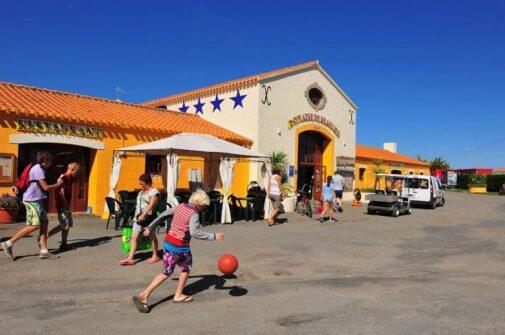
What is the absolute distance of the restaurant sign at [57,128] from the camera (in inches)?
456

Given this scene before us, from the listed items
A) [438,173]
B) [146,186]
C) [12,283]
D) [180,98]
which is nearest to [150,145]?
[146,186]

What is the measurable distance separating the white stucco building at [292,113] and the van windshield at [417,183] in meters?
3.67

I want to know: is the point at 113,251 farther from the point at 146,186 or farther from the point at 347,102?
the point at 347,102

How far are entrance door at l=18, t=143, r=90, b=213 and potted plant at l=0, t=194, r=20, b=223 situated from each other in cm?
137

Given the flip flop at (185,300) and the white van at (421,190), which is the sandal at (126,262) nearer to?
the flip flop at (185,300)

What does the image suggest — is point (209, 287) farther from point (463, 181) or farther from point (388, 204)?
point (463, 181)

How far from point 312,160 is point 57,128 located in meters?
12.9

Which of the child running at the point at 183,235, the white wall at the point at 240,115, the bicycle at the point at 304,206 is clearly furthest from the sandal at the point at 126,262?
the white wall at the point at 240,115

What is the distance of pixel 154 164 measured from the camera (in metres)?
15.3

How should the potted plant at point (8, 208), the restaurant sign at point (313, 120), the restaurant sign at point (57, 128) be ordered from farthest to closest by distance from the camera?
the restaurant sign at point (313, 120), the restaurant sign at point (57, 128), the potted plant at point (8, 208)

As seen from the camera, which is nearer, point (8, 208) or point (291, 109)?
point (8, 208)

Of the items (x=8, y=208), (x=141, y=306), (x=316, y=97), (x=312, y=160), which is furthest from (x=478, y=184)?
(x=141, y=306)

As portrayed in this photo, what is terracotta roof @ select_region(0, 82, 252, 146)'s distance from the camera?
12000 mm

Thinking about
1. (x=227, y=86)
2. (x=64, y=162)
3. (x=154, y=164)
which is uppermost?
(x=227, y=86)
